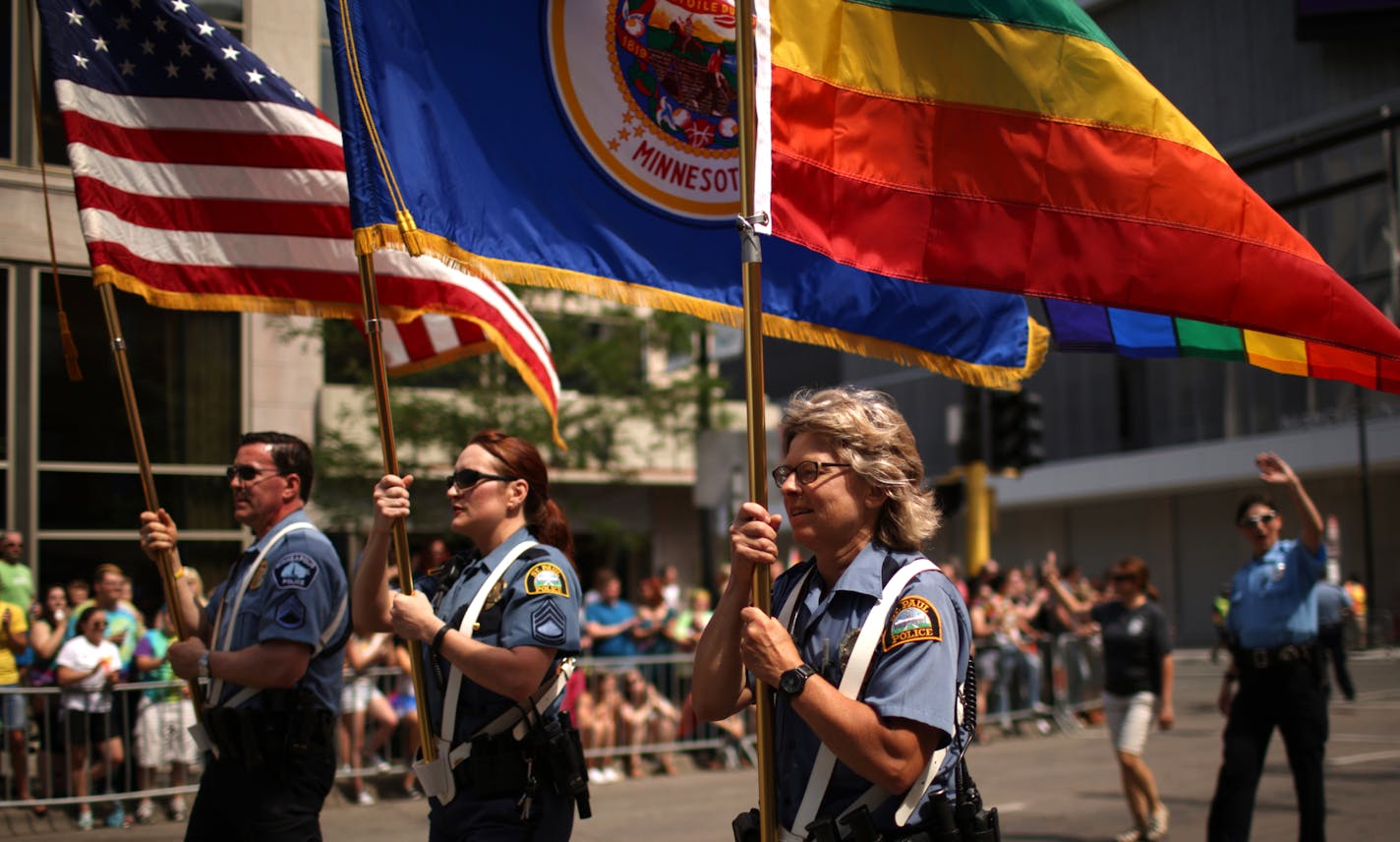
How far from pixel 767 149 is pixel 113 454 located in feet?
47.8

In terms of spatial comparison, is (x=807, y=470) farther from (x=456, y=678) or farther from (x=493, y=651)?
(x=456, y=678)

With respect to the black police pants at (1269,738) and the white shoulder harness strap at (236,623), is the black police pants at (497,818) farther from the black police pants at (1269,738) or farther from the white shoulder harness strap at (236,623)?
the black police pants at (1269,738)

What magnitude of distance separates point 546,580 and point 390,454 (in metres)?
0.62

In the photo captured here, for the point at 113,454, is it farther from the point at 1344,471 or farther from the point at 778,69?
the point at 1344,471

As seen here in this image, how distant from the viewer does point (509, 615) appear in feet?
13.3

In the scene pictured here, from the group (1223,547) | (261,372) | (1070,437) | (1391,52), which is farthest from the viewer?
(1070,437)

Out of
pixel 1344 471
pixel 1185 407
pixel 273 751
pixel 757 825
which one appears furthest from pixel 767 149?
pixel 1185 407

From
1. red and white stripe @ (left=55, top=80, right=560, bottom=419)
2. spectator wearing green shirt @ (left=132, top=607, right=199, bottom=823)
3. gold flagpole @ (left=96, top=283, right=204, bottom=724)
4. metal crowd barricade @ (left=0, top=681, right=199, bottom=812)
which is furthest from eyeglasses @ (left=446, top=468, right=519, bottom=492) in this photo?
metal crowd barricade @ (left=0, top=681, right=199, bottom=812)

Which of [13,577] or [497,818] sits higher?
[13,577]

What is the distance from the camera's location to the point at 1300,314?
4422 millimetres

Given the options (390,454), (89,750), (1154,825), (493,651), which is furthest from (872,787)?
(89,750)

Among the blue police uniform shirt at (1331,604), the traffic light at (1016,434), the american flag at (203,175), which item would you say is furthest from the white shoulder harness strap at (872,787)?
the traffic light at (1016,434)

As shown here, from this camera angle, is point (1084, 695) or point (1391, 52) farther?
point (1391, 52)

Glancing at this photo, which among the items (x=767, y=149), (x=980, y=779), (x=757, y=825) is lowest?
(x=980, y=779)
